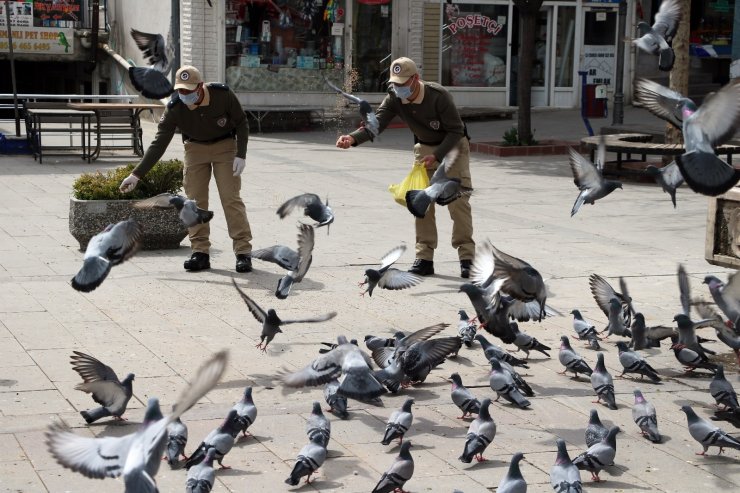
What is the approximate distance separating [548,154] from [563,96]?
842 centimetres

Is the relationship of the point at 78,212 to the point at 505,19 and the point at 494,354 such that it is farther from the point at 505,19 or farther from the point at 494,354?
the point at 505,19

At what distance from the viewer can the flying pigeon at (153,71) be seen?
366 inches

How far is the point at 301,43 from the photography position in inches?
990

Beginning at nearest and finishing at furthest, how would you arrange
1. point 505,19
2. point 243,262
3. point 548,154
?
point 243,262, point 548,154, point 505,19

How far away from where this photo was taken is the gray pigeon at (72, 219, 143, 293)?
6.89 metres

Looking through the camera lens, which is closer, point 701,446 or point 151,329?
point 701,446

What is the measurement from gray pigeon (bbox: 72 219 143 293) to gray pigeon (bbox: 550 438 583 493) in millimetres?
3053

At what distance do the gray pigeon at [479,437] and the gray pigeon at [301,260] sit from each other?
8.11ft

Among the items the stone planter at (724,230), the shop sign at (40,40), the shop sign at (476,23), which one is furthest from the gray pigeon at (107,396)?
the shop sign at (476,23)

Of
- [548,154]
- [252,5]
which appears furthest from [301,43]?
[548,154]

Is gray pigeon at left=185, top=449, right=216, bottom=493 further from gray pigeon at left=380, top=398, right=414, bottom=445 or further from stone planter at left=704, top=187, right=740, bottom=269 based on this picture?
stone planter at left=704, top=187, right=740, bottom=269

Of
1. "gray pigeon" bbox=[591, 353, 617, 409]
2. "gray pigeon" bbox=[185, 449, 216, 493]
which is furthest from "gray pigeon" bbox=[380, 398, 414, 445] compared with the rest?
"gray pigeon" bbox=[591, 353, 617, 409]

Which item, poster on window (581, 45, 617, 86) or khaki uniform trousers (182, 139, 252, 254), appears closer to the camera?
khaki uniform trousers (182, 139, 252, 254)

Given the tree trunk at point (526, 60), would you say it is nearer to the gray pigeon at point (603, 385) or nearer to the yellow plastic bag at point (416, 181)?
the yellow plastic bag at point (416, 181)
